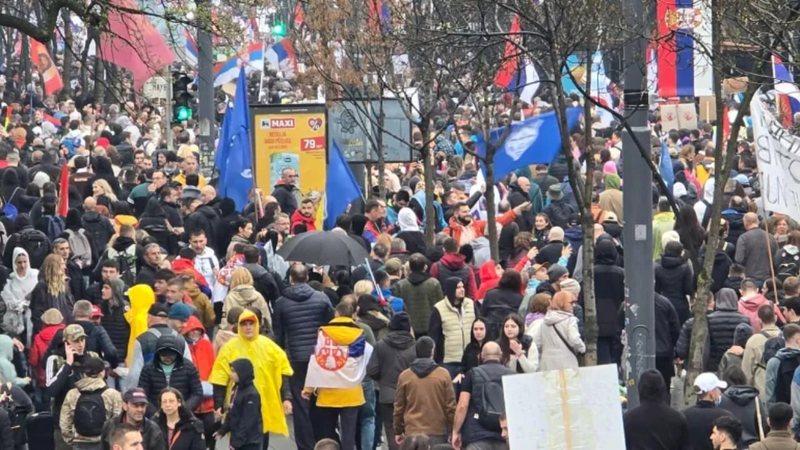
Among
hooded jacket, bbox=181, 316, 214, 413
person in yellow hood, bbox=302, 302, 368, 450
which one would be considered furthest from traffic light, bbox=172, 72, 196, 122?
person in yellow hood, bbox=302, 302, 368, 450

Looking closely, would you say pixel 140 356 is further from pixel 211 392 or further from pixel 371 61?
pixel 371 61

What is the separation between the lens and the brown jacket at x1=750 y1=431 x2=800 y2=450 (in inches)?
448

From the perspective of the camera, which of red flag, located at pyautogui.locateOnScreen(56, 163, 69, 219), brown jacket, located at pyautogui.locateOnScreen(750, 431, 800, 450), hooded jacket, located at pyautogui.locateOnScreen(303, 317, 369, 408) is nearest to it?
brown jacket, located at pyautogui.locateOnScreen(750, 431, 800, 450)

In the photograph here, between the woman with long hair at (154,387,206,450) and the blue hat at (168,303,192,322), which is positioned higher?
the blue hat at (168,303,192,322)

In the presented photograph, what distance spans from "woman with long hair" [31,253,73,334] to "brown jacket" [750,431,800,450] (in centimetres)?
726

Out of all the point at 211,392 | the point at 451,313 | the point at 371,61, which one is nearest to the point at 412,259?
the point at 451,313

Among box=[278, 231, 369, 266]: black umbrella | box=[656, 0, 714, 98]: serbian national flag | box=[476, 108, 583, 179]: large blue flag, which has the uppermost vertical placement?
box=[656, 0, 714, 98]: serbian national flag

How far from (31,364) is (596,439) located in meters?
6.48

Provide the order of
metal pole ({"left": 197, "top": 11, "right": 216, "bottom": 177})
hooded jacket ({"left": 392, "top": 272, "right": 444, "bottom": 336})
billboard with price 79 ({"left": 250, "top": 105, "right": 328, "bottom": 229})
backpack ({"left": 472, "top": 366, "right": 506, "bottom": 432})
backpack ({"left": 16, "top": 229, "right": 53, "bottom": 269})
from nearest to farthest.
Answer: backpack ({"left": 472, "top": 366, "right": 506, "bottom": 432}), hooded jacket ({"left": 392, "top": 272, "right": 444, "bottom": 336}), backpack ({"left": 16, "top": 229, "right": 53, "bottom": 269}), billboard with price 79 ({"left": 250, "top": 105, "right": 328, "bottom": 229}), metal pole ({"left": 197, "top": 11, "right": 216, "bottom": 177})

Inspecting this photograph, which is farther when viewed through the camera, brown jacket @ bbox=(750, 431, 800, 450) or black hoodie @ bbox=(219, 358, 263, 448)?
black hoodie @ bbox=(219, 358, 263, 448)

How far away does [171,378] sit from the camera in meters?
13.8

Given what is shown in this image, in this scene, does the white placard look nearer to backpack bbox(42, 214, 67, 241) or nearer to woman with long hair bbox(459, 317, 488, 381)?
woman with long hair bbox(459, 317, 488, 381)

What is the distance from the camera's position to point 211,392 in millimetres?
14359

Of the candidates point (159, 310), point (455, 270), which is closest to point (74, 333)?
point (159, 310)
